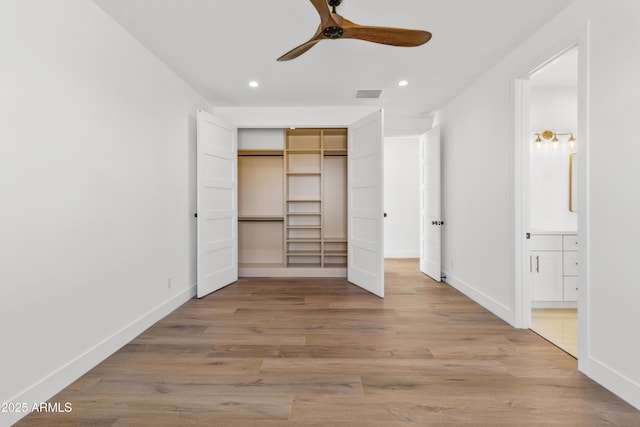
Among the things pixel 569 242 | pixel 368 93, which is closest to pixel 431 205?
pixel 569 242

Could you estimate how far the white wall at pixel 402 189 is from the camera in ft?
23.7

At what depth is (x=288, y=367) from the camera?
89.6 inches

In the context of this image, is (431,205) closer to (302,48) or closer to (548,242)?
(548,242)

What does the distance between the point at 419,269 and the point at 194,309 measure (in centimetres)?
392

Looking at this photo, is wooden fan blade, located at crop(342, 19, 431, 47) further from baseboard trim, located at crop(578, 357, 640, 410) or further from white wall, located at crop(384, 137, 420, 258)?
white wall, located at crop(384, 137, 420, 258)

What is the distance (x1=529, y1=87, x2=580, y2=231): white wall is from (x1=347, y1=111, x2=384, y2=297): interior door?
1883 millimetres

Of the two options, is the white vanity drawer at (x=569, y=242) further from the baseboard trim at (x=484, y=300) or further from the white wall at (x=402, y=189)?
the white wall at (x=402, y=189)

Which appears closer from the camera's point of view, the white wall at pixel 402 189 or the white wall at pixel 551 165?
the white wall at pixel 551 165

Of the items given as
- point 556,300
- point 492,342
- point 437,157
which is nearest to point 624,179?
point 492,342

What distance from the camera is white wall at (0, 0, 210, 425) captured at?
1.73 m

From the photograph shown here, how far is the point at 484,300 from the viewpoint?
11.7 feet

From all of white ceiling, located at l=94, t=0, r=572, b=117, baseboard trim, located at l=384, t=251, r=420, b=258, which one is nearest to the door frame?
white ceiling, located at l=94, t=0, r=572, b=117

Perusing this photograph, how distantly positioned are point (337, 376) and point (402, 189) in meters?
5.65

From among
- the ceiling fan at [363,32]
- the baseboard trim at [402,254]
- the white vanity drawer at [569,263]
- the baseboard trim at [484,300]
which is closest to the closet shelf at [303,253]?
the baseboard trim at [484,300]
